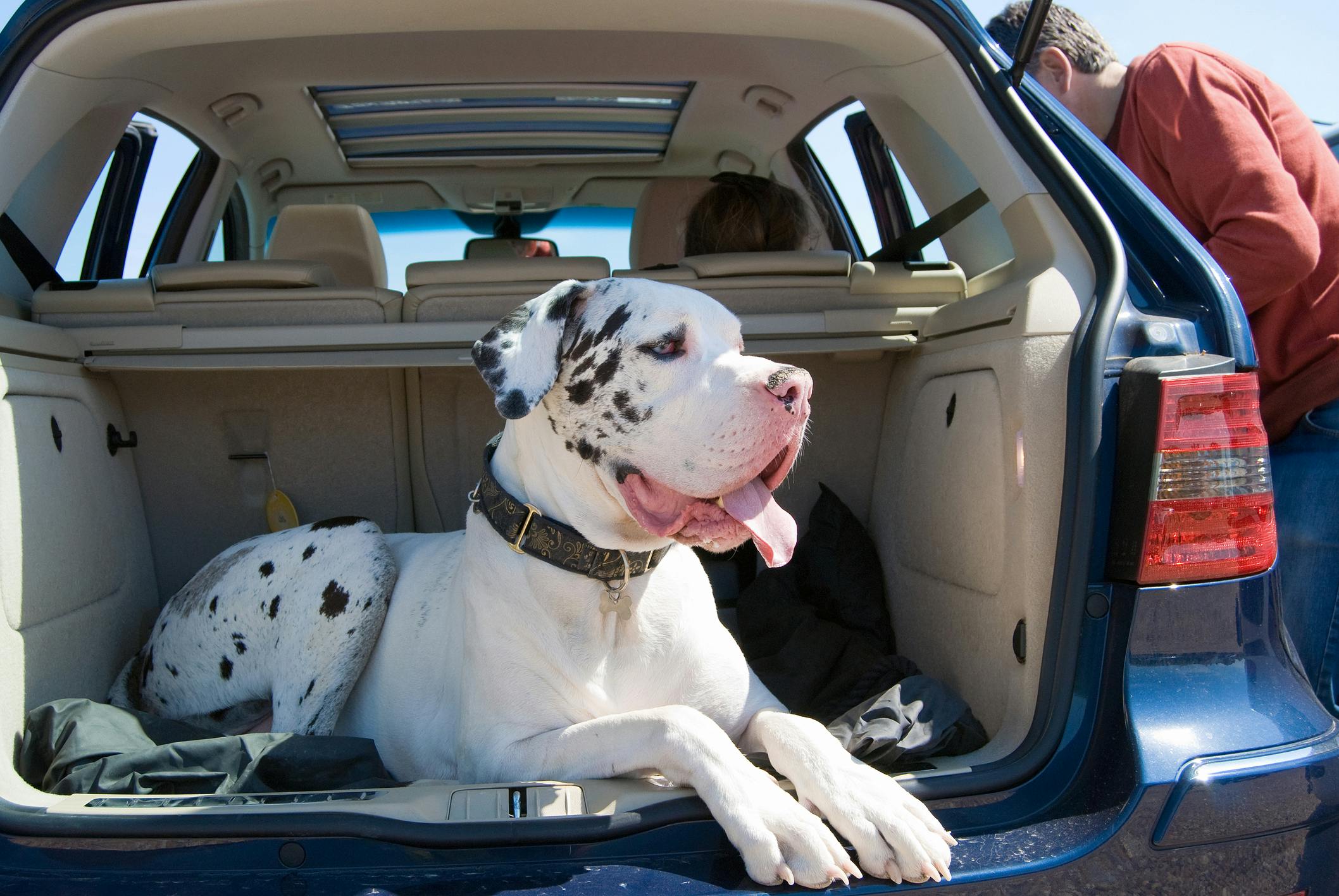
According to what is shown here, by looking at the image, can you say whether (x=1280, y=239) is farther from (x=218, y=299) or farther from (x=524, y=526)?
(x=218, y=299)

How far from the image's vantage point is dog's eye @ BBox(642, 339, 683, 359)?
2041 millimetres

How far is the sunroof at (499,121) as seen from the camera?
4.14 meters

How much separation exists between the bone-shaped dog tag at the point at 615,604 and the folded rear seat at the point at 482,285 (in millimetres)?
1130

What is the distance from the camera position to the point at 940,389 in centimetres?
261

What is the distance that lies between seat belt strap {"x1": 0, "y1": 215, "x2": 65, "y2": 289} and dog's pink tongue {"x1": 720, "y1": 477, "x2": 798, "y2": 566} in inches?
91.0

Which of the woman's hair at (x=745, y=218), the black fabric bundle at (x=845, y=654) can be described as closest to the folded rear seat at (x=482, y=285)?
the woman's hair at (x=745, y=218)

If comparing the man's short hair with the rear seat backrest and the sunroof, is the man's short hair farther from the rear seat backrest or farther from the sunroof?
the rear seat backrest

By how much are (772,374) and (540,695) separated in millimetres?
817

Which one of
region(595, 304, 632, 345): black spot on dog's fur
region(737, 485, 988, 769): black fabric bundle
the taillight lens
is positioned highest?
region(595, 304, 632, 345): black spot on dog's fur

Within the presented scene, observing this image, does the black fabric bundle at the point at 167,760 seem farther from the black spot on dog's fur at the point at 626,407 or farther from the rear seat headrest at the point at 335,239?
the rear seat headrest at the point at 335,239

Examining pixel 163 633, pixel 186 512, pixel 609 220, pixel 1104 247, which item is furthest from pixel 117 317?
pixel 609 220

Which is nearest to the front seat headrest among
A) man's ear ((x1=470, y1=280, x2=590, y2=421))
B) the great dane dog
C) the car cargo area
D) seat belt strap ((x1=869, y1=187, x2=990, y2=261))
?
the car cargo area

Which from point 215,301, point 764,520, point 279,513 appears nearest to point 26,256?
point 215,301

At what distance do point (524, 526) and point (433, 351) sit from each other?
986mm
